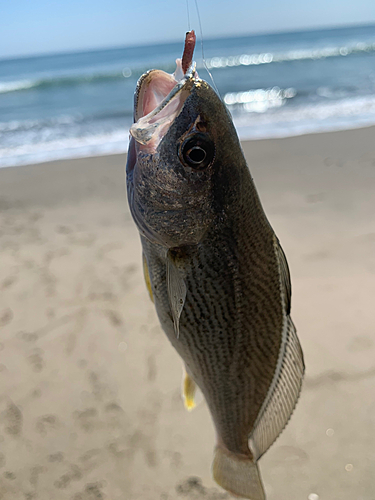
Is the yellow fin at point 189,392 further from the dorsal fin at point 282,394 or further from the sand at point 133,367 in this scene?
the sand at point 133,367

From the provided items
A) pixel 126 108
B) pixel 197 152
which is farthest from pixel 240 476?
pixel 126 108

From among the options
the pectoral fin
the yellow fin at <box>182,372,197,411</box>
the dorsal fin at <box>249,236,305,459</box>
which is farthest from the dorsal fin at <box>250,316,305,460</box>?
the pectoral fin

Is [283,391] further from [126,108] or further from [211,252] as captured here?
[126,108]

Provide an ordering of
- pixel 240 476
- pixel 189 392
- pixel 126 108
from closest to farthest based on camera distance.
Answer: pixel 240 476
pixel 189 392
pixel 126 108

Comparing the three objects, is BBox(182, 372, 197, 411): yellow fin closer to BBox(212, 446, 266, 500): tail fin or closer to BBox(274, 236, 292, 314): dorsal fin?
BBox(212, 446, 266, 500): tail fin

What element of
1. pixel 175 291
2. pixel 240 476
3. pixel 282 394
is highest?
pixel 175 291

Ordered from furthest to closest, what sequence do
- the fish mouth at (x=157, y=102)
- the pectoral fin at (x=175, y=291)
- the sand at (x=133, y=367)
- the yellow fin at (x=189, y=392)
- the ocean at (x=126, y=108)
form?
the ocean at (x=126, y=108) → the sand at (x=133, y=367) → the yellow fin at (x=189, y=392) → the pectoral fin at (x=175, y=291) → the fish mouth at (x=157, y=102)

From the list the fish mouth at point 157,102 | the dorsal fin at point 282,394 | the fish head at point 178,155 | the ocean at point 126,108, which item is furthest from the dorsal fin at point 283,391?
the ocean at point 126,108

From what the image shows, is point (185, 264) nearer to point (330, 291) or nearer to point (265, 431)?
point (265, 431)
